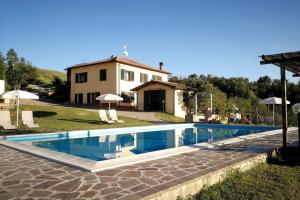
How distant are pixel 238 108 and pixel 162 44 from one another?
10256mm

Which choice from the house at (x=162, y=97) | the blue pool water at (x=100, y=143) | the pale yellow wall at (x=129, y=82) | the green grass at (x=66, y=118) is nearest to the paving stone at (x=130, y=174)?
the blue pool water at (x=100, y=143)

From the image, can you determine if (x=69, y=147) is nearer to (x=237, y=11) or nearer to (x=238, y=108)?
(x=237, y=11)

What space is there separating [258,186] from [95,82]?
3013cm

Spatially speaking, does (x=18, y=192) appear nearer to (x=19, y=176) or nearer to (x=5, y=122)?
(x=19, y=176)

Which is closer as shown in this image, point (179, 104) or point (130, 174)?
point (130, 174)

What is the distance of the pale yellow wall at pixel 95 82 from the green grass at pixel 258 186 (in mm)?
25890

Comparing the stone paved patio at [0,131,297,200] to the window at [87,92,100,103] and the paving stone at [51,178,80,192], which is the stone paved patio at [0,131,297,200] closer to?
the paving stone at [51,178,80,192]

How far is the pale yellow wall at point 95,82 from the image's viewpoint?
31.2 metres

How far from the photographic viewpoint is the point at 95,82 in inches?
1314

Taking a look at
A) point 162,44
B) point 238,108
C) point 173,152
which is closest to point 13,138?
point 173,152

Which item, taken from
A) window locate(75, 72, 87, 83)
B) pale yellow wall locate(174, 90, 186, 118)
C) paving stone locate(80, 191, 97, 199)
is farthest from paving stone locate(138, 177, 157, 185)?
window locate(75, 72, 87, 83)

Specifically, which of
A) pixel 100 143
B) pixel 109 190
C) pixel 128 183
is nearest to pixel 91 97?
→ pixel 100 143

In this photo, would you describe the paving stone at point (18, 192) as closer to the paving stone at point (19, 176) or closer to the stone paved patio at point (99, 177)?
the stone paved patio at point (99, 177)

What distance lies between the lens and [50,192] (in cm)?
419
